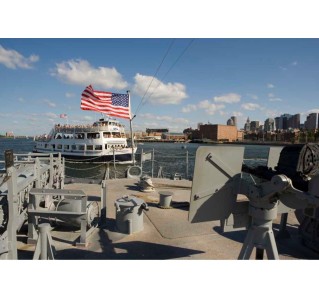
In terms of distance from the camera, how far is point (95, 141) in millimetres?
32500

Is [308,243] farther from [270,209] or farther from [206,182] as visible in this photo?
[206,182]

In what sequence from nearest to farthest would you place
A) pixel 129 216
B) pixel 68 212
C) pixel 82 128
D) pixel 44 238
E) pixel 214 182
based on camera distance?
pixel 214 182, pixel 44 238, pixel 68 212, pixel 129 216, pixel 82 128

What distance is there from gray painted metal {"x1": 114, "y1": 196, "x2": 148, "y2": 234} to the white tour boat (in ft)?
88.0

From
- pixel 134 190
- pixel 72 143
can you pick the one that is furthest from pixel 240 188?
pixel 72 143

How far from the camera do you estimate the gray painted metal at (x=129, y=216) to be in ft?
13.9

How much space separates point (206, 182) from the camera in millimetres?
2371

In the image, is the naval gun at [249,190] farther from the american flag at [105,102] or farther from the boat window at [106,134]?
the boat window at [106,134]

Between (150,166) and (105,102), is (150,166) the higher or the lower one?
the lower one

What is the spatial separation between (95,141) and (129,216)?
29.4 metres

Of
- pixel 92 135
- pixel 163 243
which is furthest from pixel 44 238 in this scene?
pixel 92 135

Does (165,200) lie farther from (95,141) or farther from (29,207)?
(95,141)

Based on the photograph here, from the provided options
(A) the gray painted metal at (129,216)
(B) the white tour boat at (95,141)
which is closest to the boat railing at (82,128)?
(B) the white tour boat at (95,141)

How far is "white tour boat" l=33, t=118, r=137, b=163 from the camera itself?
32.1m

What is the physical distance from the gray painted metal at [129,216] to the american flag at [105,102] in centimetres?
1286
